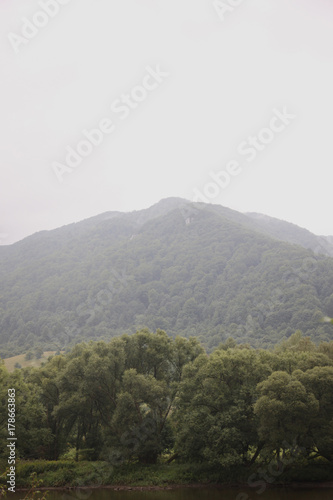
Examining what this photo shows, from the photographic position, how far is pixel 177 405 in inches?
1099

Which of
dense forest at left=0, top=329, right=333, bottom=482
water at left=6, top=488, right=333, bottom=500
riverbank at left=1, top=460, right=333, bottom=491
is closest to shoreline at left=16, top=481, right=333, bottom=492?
riverbank at left=1, top=460, right=333, bottom=491

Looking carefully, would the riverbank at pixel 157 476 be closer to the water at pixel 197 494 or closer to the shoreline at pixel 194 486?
the shoreline at pixel 194 486

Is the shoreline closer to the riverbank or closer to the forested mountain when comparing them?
the riverbank

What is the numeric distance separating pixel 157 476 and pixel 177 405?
525cm

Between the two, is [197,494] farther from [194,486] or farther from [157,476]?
[157,476]

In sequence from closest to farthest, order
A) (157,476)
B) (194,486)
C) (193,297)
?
(194,486) < (157,476) < (193,297)

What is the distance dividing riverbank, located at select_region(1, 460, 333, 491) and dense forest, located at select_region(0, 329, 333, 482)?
31.6 inches

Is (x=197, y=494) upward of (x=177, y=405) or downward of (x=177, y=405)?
downward

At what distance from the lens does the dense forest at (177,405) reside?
22.3 m

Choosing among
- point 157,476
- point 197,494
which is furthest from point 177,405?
point 197,494

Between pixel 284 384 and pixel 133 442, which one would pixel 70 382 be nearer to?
pixel 133 442

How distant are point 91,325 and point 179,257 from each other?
63586 millimetres

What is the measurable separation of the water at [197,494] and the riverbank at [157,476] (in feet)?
1.97

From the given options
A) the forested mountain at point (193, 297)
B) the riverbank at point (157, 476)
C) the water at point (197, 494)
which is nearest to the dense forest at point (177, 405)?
the riverbank at point (157, 476)
